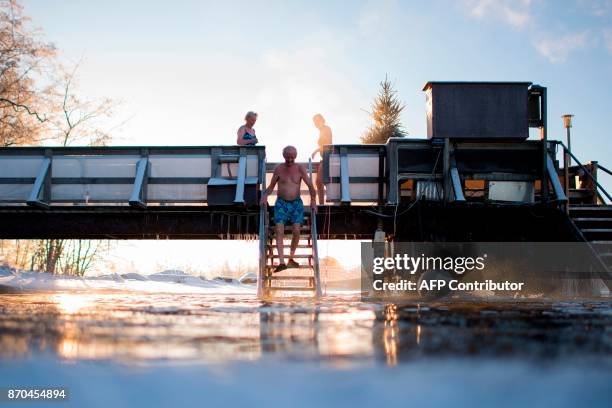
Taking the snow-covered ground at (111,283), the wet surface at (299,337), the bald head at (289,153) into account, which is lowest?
the snow-covered ground at (111,283)

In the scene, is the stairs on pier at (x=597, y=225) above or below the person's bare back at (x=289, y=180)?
below

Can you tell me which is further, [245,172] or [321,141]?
[321,141]

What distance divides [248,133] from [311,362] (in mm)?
9964

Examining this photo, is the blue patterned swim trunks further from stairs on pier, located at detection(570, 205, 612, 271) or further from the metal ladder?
stairs on pier, located at detection(570, 205, 612, 271)

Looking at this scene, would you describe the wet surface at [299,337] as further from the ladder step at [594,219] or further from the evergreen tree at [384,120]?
the evergreen tree at [384,120]

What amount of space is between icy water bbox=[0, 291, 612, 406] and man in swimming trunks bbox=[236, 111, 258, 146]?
27.2ft

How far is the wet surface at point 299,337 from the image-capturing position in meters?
2.30

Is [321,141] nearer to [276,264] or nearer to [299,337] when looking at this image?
[276,264]

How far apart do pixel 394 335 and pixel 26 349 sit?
1693mm

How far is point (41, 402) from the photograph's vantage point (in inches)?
62.2

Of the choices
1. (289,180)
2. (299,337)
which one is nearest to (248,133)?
(289,180)

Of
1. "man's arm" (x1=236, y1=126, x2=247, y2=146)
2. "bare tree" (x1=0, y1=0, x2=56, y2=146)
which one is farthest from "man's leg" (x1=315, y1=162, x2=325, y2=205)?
"bare tree" (x1=0, y1=0, x2=56, y2=146)

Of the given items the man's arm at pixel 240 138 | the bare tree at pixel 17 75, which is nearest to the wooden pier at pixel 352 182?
the man's arm at pixel 240 138

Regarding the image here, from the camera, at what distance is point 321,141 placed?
38.7 feet
